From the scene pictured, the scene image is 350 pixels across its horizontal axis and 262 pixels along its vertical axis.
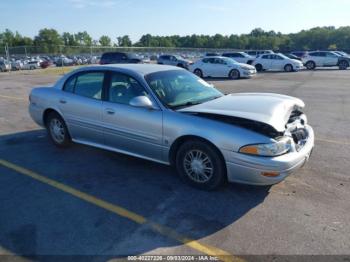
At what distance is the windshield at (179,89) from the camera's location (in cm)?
473

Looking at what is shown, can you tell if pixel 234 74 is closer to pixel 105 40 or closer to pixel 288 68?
pixel 288 68

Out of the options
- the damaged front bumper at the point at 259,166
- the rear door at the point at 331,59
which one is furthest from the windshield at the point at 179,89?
the rear door at the point at 331,59

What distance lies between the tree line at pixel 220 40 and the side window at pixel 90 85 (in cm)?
9486

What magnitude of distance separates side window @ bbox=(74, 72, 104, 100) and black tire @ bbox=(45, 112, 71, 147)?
0.70 meters

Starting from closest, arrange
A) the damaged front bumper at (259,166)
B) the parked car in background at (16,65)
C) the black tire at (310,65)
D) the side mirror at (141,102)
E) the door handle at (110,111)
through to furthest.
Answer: the damaged front bumper at (259,166)
the side mirror at (141,102)
the door handle at (110,111)
the black tire at (310,65)
the parked car in background at (16,65)

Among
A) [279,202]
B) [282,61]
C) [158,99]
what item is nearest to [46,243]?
[158,99]

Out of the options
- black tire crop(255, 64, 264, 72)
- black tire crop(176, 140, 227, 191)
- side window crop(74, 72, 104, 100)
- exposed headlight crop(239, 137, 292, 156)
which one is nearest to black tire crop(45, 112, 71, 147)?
side window crop(74, 72, 104, 100)

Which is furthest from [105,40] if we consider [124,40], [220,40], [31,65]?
[31,65]

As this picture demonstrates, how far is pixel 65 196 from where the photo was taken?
14.0 ft

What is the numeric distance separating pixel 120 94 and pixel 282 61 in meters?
25.2

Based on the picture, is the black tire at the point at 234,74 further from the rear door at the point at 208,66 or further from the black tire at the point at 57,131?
the black tire at the point at 57,131

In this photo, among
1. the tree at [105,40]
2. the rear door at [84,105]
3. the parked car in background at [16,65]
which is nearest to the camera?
the rear door at [84,105]

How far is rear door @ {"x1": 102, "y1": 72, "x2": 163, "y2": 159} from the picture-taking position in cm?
462

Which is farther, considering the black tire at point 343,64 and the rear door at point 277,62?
the black tire at point 343,64
